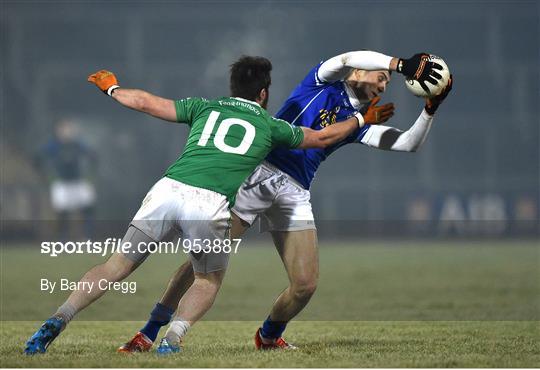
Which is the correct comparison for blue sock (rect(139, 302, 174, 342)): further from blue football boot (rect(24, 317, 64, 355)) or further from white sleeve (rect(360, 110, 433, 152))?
white sleeve (rect(360, 110, 433, 152))

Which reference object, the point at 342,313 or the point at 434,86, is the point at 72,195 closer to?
the point at 342,313

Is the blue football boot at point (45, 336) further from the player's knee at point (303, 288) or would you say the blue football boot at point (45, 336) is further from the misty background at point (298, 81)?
the misty background at point (298, 81)

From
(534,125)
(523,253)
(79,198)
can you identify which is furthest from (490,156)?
(79,198)

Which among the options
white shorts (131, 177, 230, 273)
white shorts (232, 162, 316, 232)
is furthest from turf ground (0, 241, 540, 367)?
white shorts (232, 162, 316, 232)

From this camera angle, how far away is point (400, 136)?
7.41m

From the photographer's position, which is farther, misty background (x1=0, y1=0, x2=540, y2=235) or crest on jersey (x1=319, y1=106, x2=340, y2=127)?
misty background (x1=0, y1=0, x2=540, y2=235)

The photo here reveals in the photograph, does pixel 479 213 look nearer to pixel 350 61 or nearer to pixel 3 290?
pixel 3 290

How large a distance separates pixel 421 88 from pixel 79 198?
14873 mm

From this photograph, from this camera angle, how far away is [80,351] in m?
6.86

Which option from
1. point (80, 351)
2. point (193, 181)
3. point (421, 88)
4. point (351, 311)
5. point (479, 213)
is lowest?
point (479, 213)

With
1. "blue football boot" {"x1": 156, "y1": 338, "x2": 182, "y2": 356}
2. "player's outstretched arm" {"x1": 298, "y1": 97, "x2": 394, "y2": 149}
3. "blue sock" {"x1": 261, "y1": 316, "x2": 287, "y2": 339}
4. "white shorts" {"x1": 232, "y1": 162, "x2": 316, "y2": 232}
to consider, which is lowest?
"blue sock" {"x1": 261, "y1": 316, "x2": 287, "y2": 339}

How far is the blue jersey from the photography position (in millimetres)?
7285

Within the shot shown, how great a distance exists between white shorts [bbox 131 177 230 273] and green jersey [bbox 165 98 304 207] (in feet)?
0.28

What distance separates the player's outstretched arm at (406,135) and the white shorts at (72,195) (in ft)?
46.7
